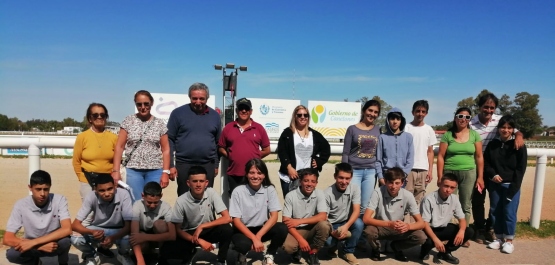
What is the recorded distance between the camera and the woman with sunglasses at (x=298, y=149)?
423 cm

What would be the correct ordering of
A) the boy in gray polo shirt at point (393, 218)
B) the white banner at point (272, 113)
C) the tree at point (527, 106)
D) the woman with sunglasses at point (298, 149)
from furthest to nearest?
the tree at point (527, 106), the white banner at point (272, 113), the woman with sunglasses at point (298, 149), the boy in gray polo shirt at point (393, 218)

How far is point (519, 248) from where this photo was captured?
14.4 feet

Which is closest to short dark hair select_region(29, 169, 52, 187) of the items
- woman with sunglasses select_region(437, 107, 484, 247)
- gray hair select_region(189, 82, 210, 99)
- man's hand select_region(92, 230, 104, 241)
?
man's hand select_region(92, 230, 104, 241)

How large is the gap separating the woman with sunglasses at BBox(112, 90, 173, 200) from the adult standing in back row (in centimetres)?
12

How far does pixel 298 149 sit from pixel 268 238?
3.44 feet

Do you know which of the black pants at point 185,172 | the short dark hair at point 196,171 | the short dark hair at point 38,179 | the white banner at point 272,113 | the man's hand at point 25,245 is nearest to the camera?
the man's hand at point 25,245

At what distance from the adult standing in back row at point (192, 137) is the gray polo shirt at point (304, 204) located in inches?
36.1

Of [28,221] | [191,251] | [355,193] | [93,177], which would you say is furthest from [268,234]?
[28,221]

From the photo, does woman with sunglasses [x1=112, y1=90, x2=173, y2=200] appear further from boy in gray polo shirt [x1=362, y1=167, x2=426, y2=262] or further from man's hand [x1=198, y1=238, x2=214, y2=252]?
boy in gray polo shirt [x1=362, y1=167, x2=426, y2=262]

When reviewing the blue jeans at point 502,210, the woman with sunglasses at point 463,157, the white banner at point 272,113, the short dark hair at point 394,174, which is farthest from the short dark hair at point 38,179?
the white banner at point 272,113

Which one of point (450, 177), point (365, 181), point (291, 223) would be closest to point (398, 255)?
point (365, 181)

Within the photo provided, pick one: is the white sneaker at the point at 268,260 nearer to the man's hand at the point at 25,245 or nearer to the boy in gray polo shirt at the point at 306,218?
the boy in gray polo shirt at the point at 306,218

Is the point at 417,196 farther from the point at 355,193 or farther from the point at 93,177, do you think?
the point at 93,177

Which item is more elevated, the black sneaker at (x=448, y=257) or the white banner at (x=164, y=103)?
the white banner at (x=164, y=103)
